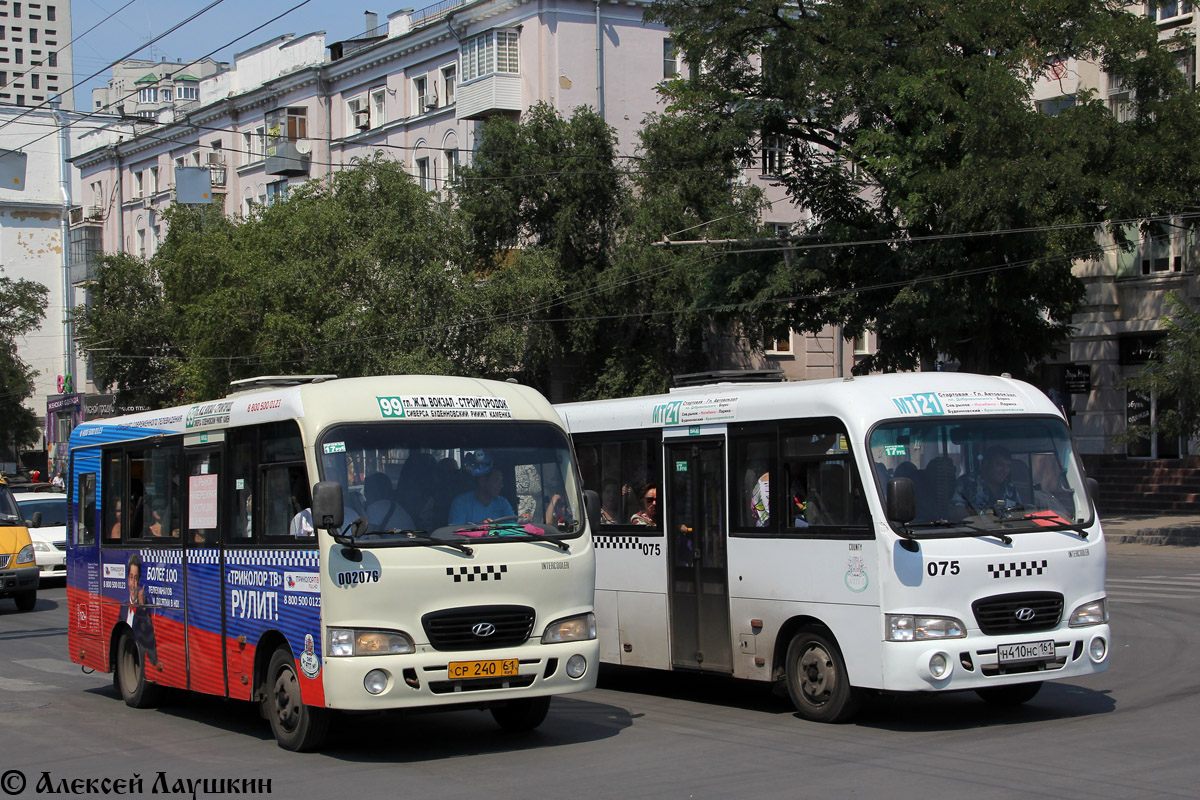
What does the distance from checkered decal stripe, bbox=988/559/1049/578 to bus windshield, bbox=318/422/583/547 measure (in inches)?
117

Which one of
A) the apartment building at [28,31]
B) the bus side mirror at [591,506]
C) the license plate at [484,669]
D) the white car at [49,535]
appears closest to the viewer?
the license plate at [484,669]

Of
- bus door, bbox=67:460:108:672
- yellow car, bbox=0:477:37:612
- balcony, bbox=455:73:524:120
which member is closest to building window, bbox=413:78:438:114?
balcony, bbox=455:73:524:120

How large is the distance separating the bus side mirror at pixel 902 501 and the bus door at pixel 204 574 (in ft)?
17.0

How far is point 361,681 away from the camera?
9164 millimetres

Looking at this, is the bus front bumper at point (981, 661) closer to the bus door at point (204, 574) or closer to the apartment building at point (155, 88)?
the bus door at point (204, 574)

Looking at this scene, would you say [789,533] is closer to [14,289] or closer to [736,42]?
[736,42]

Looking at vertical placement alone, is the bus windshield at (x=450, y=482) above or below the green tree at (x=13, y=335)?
below

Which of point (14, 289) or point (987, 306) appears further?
point (14, 289)

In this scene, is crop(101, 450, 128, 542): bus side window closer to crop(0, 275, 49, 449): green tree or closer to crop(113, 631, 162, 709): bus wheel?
crop(113, 631, 162, 709): bus wheel

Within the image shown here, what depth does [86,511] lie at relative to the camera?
13875mm

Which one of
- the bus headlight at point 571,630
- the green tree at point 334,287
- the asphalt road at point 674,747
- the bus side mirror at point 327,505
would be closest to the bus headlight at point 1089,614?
the asphalt road at point 674,747

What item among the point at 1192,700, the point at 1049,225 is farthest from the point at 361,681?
the point at 1049,225

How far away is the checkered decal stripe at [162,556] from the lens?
11891 mm

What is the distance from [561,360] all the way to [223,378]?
10.1 m
